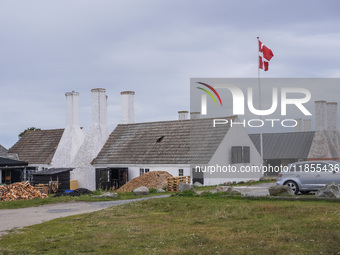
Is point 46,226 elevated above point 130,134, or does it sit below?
below

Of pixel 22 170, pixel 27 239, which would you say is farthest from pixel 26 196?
pixel 22 170

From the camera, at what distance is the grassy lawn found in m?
11.7

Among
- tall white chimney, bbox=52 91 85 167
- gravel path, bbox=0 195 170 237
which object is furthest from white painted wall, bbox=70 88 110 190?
gravel path, bbox=0 195 170 237

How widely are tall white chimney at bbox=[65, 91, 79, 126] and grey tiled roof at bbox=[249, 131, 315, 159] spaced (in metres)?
25.2

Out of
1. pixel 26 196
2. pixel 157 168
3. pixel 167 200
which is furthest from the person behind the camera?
pixel 157 168

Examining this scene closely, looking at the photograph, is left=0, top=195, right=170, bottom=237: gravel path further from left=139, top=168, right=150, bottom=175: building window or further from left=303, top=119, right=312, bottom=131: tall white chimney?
left=303, top=119, right=312, bottom=131: tall white chimney

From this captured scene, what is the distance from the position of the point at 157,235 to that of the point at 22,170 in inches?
1565

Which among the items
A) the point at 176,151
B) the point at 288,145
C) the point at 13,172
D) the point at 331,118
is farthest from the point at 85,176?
the point at 331,118

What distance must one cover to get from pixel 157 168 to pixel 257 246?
1174 inches

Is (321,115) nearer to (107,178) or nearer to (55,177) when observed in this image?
(107,178)

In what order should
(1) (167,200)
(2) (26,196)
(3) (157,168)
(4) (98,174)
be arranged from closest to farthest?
(1) (167,200), (2) (26,196), (3) (157,168), (4) (98,174)

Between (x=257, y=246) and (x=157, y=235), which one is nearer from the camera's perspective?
(x=257, y=246)

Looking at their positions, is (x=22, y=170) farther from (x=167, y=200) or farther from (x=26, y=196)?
(x=167, y=200)

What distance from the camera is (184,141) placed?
41875 mm
